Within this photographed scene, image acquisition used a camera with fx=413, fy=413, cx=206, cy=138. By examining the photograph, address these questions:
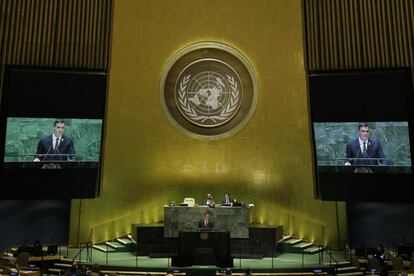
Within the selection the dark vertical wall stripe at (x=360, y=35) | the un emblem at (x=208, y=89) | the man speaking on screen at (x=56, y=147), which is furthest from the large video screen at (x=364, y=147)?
the man speaking on screen at (x=56, y=147)

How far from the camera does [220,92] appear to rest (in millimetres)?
14430

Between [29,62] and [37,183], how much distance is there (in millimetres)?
3604

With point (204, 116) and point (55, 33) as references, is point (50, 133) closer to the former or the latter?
point (55, 33)

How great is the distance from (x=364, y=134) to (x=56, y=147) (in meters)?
8.93

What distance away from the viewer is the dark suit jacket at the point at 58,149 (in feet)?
39.3

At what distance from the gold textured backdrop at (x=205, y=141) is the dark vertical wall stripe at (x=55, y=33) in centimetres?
122

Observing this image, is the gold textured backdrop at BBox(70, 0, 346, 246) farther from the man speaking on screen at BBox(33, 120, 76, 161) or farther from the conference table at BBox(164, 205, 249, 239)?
the conference table at BBox(164, 205, 249, 239)

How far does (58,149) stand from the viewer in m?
12.1

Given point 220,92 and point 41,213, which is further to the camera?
point 220,92

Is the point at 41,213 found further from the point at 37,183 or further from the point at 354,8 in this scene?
the point at 354,8

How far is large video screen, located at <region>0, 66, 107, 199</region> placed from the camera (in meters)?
11.8

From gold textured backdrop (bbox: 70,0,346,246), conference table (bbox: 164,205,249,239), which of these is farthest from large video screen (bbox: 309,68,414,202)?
conference table (bbox: 164,205,249,239)

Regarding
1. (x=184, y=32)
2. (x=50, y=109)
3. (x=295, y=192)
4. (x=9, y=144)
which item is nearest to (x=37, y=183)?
(x=9, y=144)

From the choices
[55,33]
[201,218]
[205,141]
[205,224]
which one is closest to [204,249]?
[205,224]
